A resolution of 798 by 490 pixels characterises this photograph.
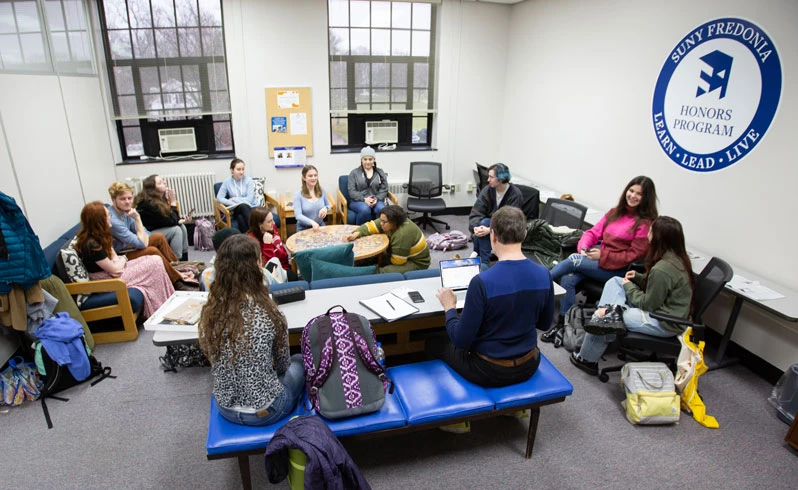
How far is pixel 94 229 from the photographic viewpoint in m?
3.75

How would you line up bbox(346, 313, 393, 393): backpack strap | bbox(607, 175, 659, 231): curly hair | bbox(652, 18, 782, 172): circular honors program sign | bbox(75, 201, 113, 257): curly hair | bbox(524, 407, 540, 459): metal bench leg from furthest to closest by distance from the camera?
bbox(607, 175, 659, 231): curly hair < bbox(75, 201, 113, 257): curly hair < bbox(652, 18, 782, 172): circular honors program sign < bbox(524, 407, 540, 459): metal bench leg < bbox(346, 313, 393, 393): backpack strap

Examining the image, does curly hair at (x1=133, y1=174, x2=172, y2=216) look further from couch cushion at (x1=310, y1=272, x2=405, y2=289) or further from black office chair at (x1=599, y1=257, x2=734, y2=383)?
black office chair at (x1=599, y1=257, x2=734, y2=383)

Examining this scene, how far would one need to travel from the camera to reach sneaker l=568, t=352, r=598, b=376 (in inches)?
139

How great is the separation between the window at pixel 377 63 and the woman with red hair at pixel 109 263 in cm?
349

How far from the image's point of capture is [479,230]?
187 inches

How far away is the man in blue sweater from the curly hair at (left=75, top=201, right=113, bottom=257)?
2858 mm

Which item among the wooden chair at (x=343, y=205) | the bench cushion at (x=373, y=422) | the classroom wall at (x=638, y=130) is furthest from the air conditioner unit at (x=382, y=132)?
the bench cushion at (x=373, y=422)

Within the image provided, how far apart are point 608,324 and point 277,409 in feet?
7.34

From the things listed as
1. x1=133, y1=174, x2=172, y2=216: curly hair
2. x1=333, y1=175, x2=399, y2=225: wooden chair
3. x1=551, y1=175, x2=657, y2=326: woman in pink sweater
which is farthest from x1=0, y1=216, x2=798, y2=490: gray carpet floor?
x1=333, y1=175, x2=399, y2=225: wooden chair

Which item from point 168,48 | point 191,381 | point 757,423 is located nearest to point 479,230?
point 757,423

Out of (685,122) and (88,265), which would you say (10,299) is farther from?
(685,122)

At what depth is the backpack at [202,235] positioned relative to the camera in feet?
19.5

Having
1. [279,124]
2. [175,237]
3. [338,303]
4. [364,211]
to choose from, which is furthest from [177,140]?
[338,303]

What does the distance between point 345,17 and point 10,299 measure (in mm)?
5101
